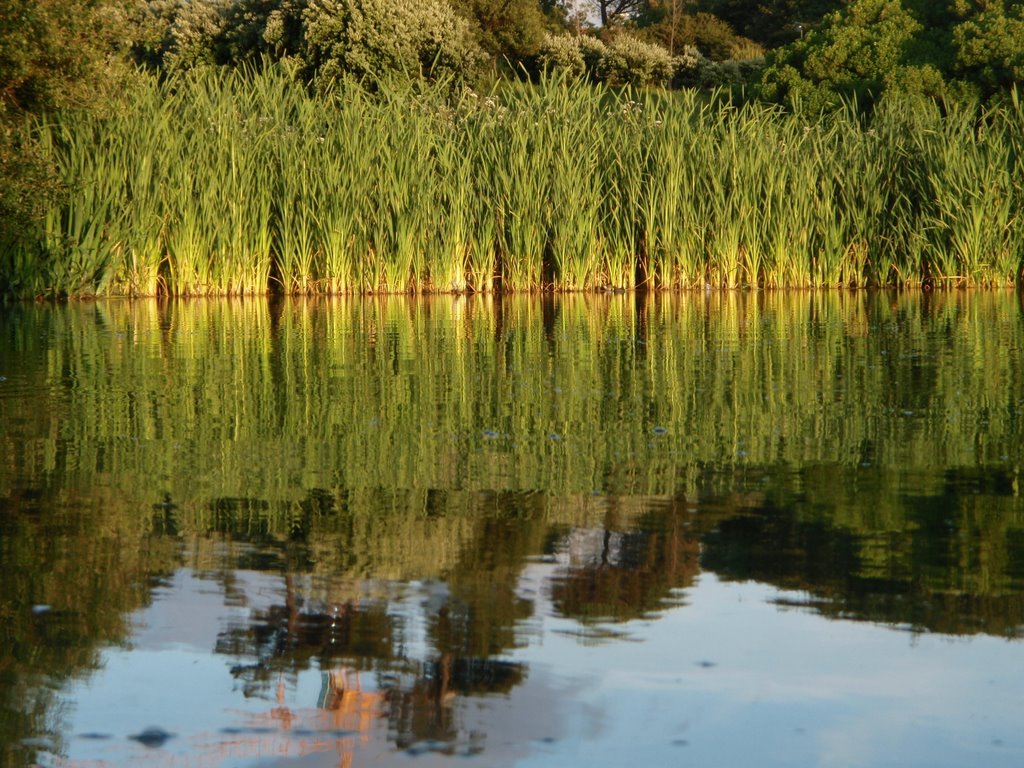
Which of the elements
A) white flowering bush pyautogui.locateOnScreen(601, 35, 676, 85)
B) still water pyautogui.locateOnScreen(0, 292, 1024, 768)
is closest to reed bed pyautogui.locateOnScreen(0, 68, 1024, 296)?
still water pyautogui.locateOnScreen(0, 292, 1024, 768)

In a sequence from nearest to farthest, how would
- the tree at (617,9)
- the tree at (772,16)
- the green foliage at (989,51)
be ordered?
the green foliage at (989,51)
the tree at (772,16)
the tree at (617,9)

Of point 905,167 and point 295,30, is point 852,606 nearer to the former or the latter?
point 905,167

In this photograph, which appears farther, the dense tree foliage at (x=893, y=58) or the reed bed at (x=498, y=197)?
the dense tree foliage at (x=893, y=58)

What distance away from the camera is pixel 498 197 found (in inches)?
612

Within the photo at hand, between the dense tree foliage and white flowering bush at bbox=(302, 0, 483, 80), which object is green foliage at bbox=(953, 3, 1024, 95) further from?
white flowering bush at bbox=(302, 0, 483, 80)

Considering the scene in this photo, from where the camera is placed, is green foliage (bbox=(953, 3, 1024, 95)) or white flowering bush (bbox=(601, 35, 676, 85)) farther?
white flowering bush (bbox=(601, 35, 676, 85))

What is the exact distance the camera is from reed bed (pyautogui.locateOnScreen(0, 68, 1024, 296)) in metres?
14.5

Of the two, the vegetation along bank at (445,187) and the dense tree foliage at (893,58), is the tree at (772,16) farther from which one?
the vegetation along bank at (445,187)

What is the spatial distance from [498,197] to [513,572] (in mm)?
12464

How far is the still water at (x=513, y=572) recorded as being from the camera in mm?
2365

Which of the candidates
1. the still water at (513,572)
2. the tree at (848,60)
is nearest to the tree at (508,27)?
the tree at (848,60)

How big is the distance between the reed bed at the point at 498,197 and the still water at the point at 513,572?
24.5 feet

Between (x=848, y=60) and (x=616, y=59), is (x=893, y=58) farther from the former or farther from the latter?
(x=616, y=59)

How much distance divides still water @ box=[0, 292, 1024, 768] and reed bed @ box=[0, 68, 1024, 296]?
747 centimetres
